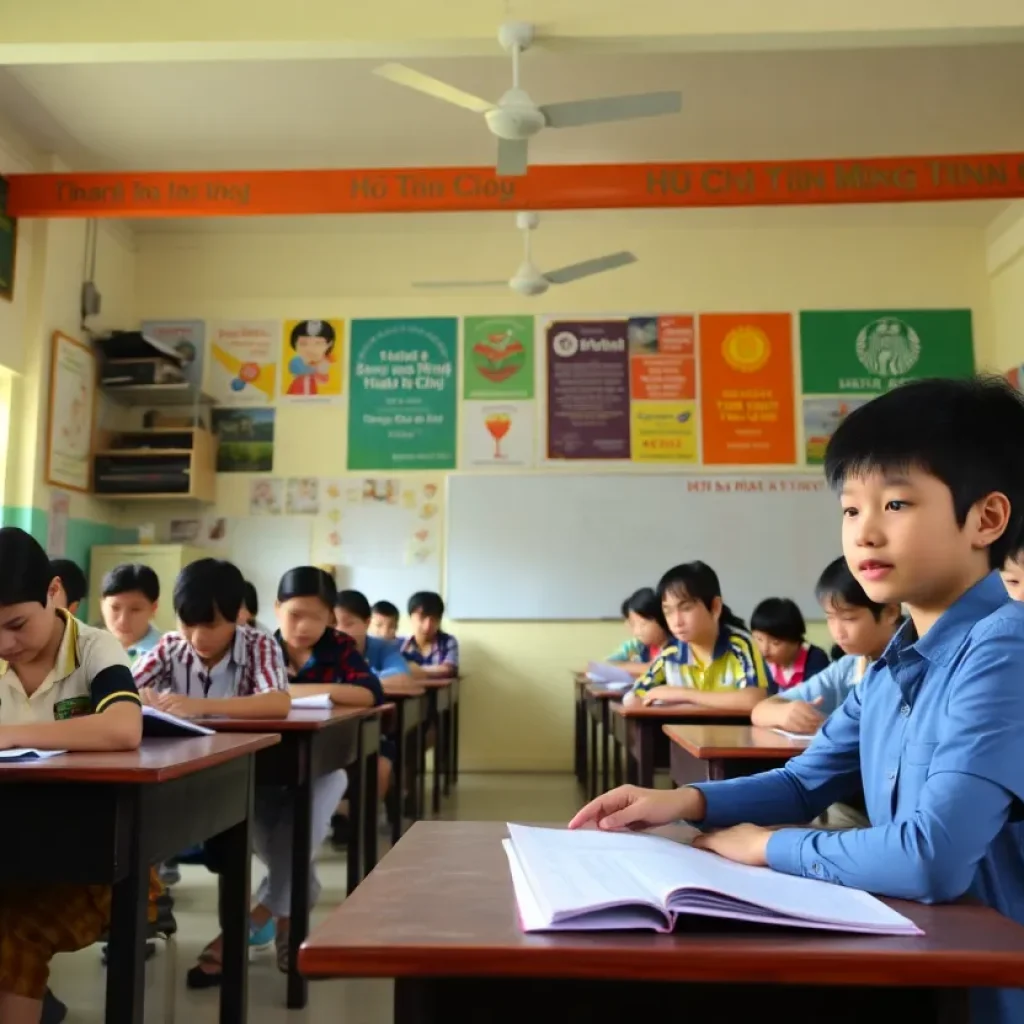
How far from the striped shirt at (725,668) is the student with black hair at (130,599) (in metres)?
1.67

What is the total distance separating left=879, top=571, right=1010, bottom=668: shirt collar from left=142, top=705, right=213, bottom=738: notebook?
1.37 metres

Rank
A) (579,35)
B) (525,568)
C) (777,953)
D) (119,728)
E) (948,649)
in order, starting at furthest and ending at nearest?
(525,568), (579,35), (119,728), (948,649), (777,953)

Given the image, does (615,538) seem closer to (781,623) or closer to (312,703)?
(781,623)

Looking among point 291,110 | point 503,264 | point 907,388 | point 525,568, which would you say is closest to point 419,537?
point 525,568

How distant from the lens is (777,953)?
1.97 feet

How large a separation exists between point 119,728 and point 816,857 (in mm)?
1231

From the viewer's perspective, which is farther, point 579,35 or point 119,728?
point 579,35

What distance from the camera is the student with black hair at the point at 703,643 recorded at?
3246mm

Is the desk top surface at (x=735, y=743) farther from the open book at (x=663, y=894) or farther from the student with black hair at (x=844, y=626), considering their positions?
the open book at (x=663, y=894)

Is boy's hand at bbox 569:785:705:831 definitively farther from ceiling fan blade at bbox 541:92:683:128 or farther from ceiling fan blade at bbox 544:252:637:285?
ceiling fan blade at bbox 544:252:637:285

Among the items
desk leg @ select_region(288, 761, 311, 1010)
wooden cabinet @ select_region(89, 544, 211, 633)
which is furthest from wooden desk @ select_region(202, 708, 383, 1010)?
wooden cabinet @ select_region(89, 544, 211, 633)

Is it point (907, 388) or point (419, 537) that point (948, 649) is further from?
point (419, 537)

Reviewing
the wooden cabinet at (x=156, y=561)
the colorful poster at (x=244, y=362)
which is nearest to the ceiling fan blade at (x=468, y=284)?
→ the colorful poster at (x=244, y=362)

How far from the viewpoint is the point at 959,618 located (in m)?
0.91
